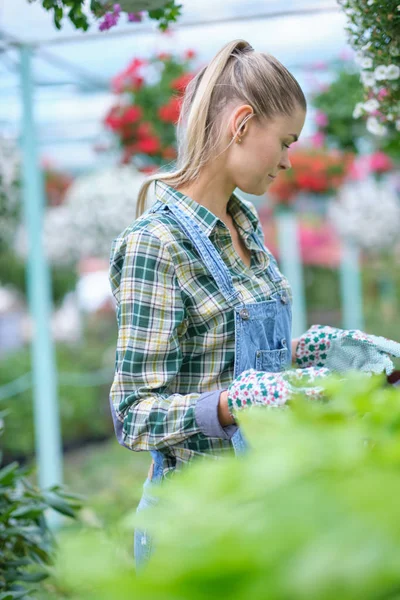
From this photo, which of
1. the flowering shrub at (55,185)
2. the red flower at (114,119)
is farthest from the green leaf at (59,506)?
the flowering shrub at (55,185)

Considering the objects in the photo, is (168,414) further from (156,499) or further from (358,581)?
(358,581)

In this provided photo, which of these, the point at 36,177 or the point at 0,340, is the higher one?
the point at 36,177

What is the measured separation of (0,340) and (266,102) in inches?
295

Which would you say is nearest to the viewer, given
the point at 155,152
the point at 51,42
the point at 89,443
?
the point at 51,42

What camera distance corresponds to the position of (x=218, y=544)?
40cm

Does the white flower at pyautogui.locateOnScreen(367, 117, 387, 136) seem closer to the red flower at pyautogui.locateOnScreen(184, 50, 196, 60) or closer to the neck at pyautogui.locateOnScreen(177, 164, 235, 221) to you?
the neck at pyautogui.locateOnScreen(177, 164, 235, 221)

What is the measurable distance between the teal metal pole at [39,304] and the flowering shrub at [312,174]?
1671mm

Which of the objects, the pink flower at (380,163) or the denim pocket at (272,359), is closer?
the denim pocket at (272,359)

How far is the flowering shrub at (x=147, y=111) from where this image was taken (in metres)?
3.66

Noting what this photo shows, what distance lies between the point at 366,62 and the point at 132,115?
7.68ft

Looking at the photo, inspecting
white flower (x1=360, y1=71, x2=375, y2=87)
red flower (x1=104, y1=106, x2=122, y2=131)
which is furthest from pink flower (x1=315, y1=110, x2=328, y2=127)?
white flower (x1=360, y1=71, x2=375, y2=87)

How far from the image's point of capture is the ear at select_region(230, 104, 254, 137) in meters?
1.24

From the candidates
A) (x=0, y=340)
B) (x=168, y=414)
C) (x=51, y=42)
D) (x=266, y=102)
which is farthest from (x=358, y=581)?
(x=0, y=340)

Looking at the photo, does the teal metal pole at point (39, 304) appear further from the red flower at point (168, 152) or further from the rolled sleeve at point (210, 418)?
the rolled sleeve at point (210, 418)
